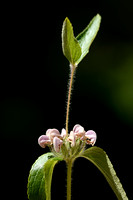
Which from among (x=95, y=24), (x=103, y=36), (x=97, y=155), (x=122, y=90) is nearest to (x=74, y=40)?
(x=95, y=24)

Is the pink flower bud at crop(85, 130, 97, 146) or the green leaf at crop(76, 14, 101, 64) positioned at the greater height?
the green leaf at crop(76, 14, 101, 64)

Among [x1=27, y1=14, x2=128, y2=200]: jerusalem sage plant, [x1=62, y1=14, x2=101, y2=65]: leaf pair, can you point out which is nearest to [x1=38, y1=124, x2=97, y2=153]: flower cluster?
[x1=27, y1=14, x2=128, y2=200]: jerusalem sage plant

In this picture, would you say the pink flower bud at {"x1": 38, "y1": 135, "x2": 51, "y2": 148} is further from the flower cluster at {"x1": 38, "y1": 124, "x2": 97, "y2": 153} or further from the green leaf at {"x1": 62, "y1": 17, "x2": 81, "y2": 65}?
the green leaf at {"x1": 62, "y1": 17, "x2": 81, "y2": 65}

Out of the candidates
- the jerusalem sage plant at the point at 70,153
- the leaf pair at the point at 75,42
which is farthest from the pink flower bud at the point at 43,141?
the leaf pair at the point at 75,42

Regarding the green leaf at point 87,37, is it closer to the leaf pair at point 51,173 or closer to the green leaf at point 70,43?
the green leaf at point 70,43

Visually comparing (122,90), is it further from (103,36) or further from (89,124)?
(103,36)

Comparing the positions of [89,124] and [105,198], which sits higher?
[89,124]

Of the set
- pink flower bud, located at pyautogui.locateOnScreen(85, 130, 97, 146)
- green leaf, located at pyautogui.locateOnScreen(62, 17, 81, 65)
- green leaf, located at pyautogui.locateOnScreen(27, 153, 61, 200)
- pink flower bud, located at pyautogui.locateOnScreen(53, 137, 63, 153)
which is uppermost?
green leaf, located at pyautogui.locateOnScreen(62, 17, 81, 65)

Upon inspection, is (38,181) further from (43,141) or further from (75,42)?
(75,42)
